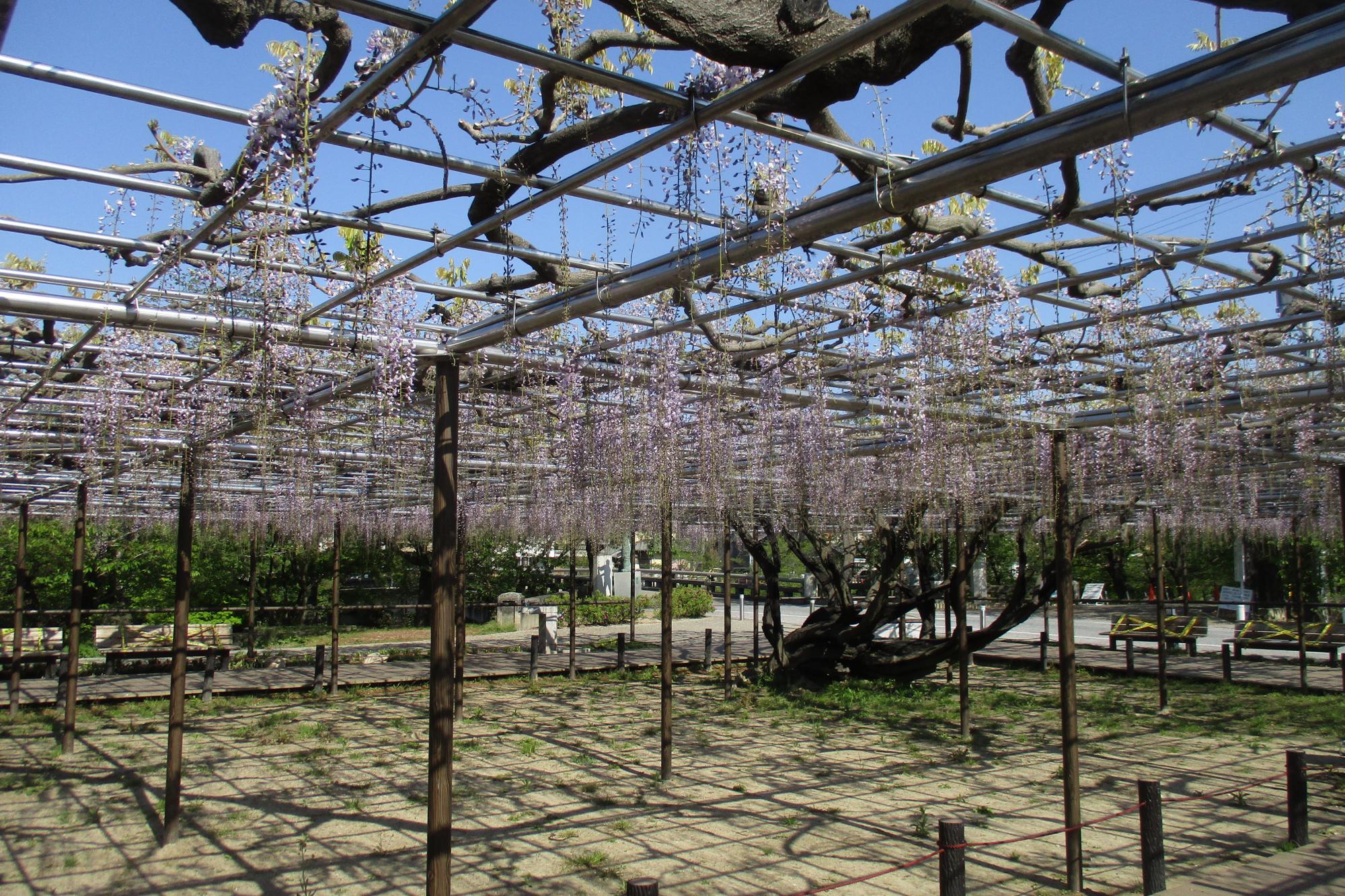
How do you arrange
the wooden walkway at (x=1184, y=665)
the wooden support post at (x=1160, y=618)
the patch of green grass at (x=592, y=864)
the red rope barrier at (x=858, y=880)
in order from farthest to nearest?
the wooden walkway at (x=1184, y=665)
the wooden support post at (x=1160, y=618)
the patch of green grass at (x=592, y=864)
the red rope barrier at (x=858, y=880)

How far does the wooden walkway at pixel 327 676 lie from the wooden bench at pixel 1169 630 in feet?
22.5

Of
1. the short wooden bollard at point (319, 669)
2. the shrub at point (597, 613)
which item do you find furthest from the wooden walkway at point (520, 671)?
the shrub at point (597, 613)

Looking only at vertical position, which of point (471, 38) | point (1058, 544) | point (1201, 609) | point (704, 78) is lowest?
point (1201, 609)

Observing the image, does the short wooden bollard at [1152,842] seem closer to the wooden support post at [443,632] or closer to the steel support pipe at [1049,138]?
the steel support pipe at [1049,138]

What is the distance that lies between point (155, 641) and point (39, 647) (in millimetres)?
1436

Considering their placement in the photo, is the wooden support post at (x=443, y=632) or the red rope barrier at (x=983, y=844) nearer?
the red rope barrier at (x=983, y=844)

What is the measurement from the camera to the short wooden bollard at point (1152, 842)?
14.3ft

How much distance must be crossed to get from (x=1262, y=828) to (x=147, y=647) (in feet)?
45.7

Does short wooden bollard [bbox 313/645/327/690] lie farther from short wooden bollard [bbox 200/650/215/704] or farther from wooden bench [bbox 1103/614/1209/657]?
wooden bench [bbox 1103/614/1209/657]

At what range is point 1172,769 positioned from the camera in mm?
7121

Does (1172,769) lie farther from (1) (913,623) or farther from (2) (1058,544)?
(1) (913,623)

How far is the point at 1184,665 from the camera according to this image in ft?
45.0

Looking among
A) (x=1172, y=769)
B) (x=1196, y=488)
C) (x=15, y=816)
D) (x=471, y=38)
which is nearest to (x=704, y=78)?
(x=471, y=38)

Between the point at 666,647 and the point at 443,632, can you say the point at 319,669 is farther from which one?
the point at 443,632
